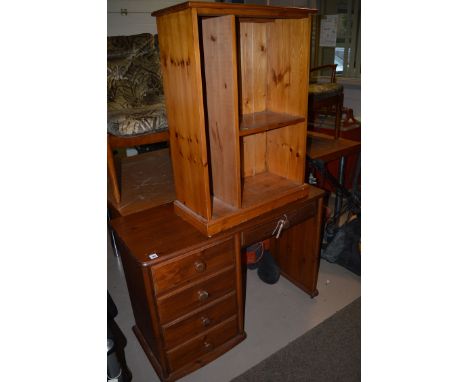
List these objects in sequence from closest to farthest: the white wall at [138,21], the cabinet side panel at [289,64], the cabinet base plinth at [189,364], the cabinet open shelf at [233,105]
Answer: the cabinet open shelf at [233,105]
the cabinet side panel at [289,64]
the cabinet base plinth at [189,364]
the white wall at [138,21]

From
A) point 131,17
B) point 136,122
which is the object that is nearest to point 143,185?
point 136,122

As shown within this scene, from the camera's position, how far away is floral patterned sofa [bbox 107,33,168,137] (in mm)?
2016

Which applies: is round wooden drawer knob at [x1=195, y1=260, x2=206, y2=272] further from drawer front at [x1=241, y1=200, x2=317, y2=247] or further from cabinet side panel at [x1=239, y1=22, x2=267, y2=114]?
cabinet side panel at [x1=239, y1=22, x2=267, y2=114]

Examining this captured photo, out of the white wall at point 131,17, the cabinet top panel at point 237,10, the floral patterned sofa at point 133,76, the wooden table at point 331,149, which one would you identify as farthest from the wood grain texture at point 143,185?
the white wall at point 131,17

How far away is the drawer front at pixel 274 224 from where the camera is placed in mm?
1447

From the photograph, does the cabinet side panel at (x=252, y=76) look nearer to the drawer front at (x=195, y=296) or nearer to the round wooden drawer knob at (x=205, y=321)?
the drawer front at (x=195, y=296)

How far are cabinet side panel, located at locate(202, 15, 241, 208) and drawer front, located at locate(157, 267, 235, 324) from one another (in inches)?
13.4

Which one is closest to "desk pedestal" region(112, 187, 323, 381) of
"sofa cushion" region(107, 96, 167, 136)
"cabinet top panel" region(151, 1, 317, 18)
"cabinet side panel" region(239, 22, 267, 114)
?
"sofa cushion" region(107, 96, 167, 136)

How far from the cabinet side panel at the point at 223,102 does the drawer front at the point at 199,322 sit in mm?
484

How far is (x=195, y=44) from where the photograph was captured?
3.45 feet

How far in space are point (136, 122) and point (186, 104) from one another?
567 mm

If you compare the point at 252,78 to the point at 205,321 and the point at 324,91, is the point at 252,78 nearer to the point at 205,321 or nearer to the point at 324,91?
the point at 324,91

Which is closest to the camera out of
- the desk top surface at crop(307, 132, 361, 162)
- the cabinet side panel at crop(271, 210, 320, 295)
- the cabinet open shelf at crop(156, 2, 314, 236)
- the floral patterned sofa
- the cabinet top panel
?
the cabinet top panel

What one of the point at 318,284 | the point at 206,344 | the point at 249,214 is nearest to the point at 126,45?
the point at 249,214
